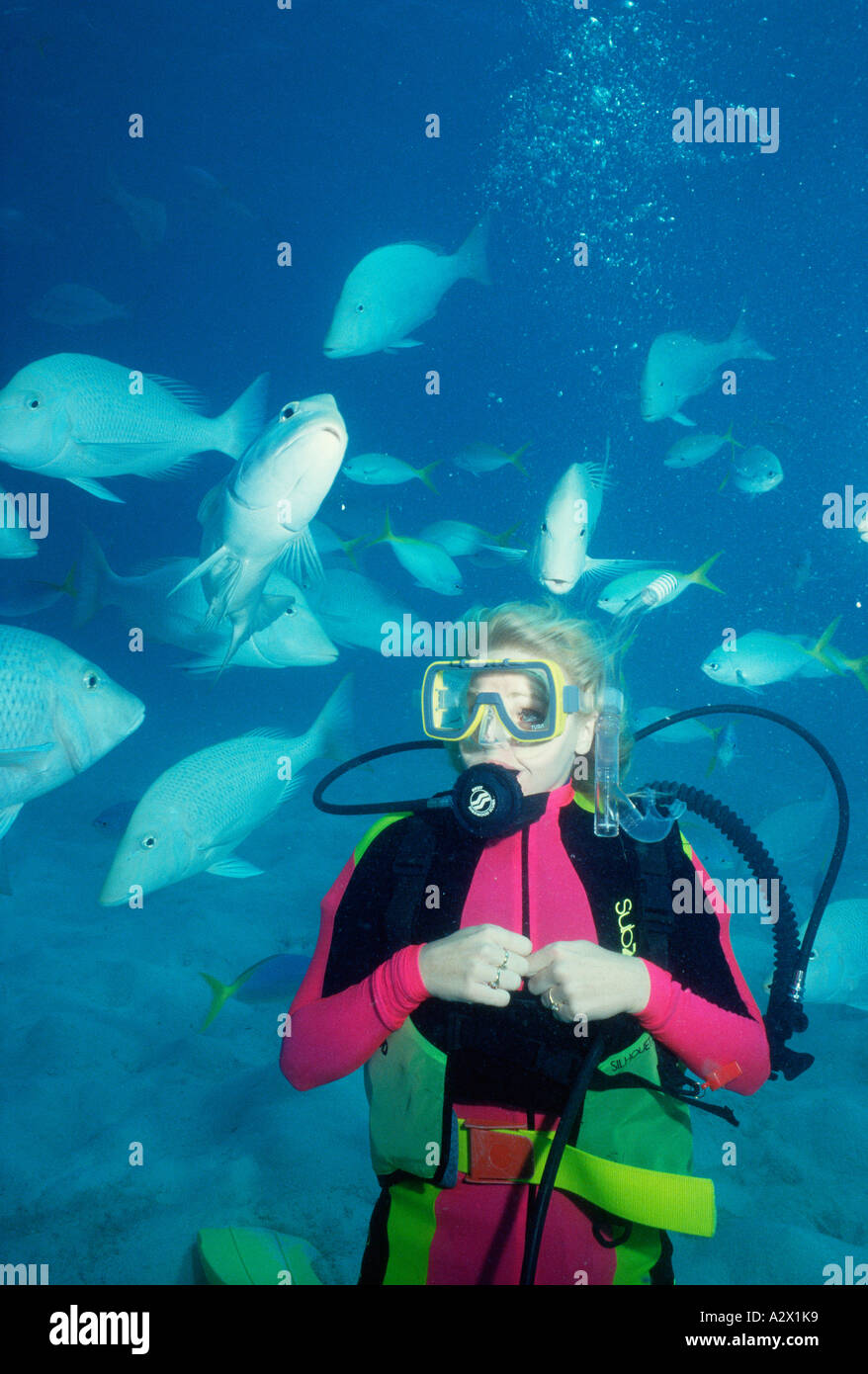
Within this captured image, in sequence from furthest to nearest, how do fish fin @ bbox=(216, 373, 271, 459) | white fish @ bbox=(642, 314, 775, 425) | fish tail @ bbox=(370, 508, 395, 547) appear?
white fish @ bbox=(642, 314, 775, 425) → fish tail @ bbox=(370, 508, 395, 547) → fish fin @ bbox=(216, 373, 271, 459)

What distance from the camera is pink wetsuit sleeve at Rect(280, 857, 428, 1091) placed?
4.93 ft

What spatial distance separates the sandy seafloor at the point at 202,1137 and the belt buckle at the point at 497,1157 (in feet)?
5.46

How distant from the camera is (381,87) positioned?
19812 millimetres

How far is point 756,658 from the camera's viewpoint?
5.81m

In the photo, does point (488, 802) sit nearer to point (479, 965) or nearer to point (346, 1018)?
point (479, 965)

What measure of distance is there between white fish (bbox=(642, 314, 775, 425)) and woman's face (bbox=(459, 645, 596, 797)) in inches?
210

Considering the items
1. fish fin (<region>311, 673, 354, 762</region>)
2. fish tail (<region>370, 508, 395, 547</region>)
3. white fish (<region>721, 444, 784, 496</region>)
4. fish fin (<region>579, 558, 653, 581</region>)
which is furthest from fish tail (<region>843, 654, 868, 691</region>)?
fish fin (<region>311, 673, 354, 762</region>)

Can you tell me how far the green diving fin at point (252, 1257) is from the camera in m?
2.26

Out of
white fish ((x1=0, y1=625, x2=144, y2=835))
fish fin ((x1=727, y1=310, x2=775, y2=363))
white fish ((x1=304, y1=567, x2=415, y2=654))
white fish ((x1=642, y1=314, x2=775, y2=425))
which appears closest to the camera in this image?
white fish ((x1=0, y1=625, x2=144, y2=835))

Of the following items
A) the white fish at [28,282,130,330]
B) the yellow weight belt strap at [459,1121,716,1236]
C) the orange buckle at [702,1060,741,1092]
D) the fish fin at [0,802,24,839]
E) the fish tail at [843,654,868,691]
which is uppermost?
the white fish at [28,282,130,330]

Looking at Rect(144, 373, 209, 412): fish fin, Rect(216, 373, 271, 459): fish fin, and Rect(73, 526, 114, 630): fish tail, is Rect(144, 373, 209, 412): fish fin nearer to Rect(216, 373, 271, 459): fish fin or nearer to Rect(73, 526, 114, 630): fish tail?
Rect(216, 373, 271, 459): fish fin

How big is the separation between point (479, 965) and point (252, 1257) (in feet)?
6.16
